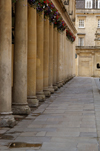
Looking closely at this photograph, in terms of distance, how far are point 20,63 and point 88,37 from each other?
59194 millimetres

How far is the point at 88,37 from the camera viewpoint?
232ft

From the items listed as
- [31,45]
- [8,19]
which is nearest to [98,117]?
[8,19]

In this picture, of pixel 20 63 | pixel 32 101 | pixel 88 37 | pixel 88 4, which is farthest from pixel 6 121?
pixel 88 4

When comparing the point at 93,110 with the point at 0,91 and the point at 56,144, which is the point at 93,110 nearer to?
the point at 0,91

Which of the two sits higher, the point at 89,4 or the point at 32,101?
the point at 89,4

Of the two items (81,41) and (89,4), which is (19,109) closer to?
(81,41)

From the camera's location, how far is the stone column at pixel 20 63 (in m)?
12.4

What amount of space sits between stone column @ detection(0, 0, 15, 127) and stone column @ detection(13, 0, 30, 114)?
2273 millimetres

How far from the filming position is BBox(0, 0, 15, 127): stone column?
995cm

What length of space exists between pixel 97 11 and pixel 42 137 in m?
63.7

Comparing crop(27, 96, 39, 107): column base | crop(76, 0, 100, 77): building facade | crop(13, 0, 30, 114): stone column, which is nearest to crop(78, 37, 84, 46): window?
crop(76, 0, 100, 77): building facade

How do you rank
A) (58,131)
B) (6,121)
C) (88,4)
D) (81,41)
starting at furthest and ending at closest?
(88,4), (81,41), (6,121), (58,131)

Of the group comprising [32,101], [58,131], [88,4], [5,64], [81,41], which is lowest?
[58,131]

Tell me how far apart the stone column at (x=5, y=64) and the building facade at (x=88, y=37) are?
158 ft
